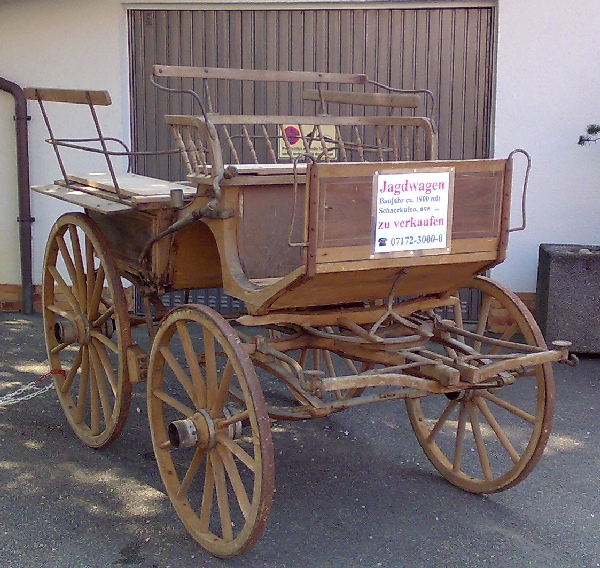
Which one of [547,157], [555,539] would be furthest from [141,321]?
[547,157]

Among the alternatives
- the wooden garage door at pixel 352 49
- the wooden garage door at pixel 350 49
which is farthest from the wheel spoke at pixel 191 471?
the wooden garage door at pixel 352 49

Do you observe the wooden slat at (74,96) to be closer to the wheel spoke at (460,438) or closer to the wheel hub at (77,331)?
the wheel hub at (77,331)

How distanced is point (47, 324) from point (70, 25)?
280 centimetres

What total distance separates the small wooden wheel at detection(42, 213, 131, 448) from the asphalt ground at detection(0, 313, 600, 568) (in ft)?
0.64

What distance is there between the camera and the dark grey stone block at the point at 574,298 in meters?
5.86

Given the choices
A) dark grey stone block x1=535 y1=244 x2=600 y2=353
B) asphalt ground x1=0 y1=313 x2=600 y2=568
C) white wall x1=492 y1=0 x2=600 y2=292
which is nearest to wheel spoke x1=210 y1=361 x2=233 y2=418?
asphalt ground x1=0 y1=313 x2=600 y2=568

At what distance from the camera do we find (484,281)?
3.96 meters

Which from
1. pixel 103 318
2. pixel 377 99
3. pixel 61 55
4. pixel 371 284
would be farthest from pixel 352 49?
pixel 371 284

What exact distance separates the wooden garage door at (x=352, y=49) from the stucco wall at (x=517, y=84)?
18cm

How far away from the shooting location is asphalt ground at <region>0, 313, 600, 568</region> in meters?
3.47

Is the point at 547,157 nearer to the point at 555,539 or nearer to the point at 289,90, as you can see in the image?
the point at 289,90

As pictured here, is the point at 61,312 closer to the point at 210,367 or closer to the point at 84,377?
the point at 84,377

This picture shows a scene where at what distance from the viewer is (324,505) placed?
12.8 feet

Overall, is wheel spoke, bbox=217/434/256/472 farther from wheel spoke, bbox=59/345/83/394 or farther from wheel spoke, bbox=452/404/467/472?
wheel spoke, bbox=59/345/83/394
